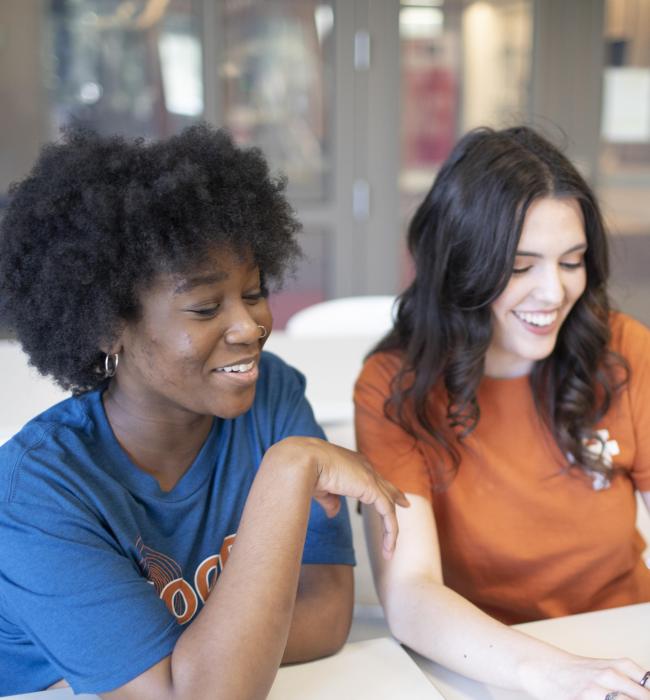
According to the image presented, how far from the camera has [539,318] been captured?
4.63 ft

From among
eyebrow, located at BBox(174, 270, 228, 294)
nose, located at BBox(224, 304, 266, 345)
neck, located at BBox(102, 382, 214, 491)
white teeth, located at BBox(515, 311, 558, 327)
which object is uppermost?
eyebrow, located at BBox(174, 270, 228, 294)

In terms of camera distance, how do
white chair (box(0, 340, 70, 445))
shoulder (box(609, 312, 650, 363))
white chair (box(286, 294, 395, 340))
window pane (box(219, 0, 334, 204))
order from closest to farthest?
1. shoulder (box(609, 312, 650, 363))
2. white chair (box(0, 340, 70, 445))
3. white chair (box(286, 294, 395, 340))
4. window pane (box(219, 0, 334, 204))

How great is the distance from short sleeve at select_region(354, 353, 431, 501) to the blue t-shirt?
0.15 meters

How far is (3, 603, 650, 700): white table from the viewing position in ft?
3.37

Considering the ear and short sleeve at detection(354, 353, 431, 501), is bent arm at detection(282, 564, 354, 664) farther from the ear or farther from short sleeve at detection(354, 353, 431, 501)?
the ear

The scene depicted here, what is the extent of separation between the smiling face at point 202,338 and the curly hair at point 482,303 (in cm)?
41

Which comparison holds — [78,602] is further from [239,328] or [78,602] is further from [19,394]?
[19,394]

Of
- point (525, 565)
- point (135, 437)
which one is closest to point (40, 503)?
point (135, 437)

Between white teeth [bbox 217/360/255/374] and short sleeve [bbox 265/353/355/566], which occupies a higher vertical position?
white teeth [bbox 217/360/255/374]

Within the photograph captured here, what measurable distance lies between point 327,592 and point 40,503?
0.41 metres

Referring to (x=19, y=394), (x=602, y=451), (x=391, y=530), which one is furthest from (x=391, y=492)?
(x=19, y=394)

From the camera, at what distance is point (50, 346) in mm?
1091

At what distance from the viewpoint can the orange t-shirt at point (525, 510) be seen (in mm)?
1431

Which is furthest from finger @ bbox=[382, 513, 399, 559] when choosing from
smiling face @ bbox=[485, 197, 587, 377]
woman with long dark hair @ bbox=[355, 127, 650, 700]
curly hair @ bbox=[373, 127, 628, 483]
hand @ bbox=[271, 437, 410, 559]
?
smiling face @ bbox=[485, 197, 587, 377]
